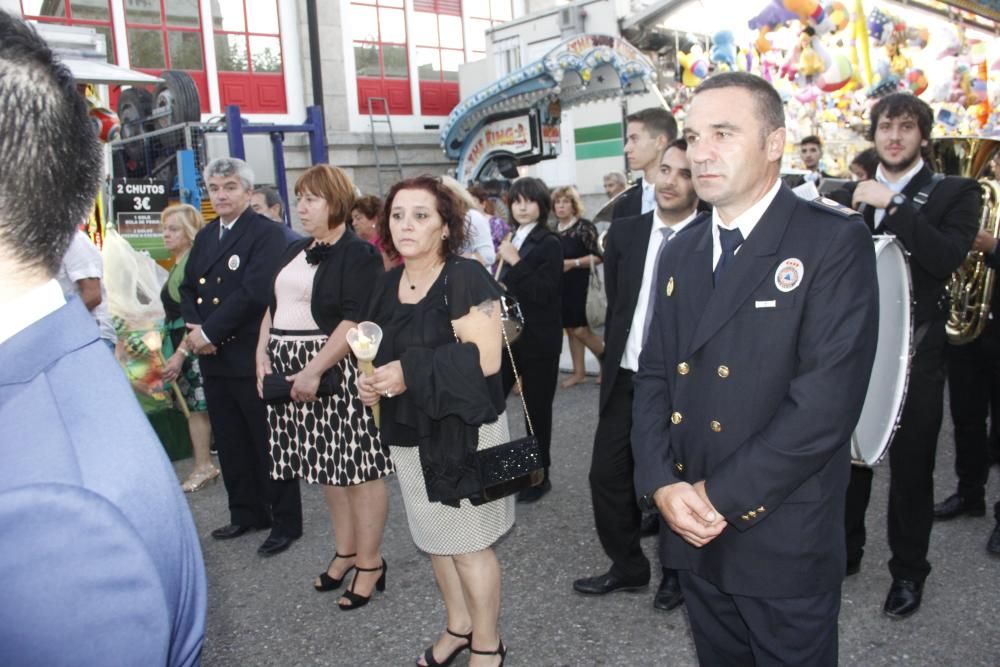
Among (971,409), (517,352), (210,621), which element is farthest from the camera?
(517,352)

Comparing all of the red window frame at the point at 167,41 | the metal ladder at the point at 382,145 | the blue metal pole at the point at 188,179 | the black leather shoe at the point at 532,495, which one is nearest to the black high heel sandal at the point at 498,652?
the black leather shoe at the point at 532,495

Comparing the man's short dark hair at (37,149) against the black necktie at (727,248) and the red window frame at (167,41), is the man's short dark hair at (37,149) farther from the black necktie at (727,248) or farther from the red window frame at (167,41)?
the red window frame at (167,41)

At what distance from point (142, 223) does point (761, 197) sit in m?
6.71

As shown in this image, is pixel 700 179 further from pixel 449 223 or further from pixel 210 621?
pixel 210 621

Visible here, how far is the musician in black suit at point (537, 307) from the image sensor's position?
196 inches

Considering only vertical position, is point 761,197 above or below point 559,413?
above

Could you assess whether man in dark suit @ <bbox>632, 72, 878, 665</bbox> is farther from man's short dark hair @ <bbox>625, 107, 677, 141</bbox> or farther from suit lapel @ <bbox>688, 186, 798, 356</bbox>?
man's short dark hair @ <bbox>625, 107, 677, 141</bbox>

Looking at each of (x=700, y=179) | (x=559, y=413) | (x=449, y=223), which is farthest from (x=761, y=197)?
(x=559, y=413)

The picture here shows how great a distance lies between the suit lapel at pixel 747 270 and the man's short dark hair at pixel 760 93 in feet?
0.68

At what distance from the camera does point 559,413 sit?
22.6 feet

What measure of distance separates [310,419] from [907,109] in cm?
282

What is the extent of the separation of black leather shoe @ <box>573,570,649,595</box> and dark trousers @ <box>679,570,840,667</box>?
154cm

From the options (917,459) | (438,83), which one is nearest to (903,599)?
(917,459)

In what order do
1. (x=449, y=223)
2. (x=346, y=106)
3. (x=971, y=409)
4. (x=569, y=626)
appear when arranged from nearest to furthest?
(x=449, y=223) → (x=569, y=626) → (x=971, y=409) → (x=346, y=106)
